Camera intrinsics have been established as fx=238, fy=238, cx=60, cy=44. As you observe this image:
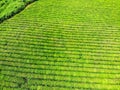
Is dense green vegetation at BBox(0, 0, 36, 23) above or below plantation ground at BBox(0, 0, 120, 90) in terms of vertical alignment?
above

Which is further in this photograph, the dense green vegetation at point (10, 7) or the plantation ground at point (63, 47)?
the dense green vegetation at point (10, 7)

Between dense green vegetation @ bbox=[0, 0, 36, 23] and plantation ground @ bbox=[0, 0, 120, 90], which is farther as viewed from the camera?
dense green vegetation @ bbox=[0, 0, 36, 23]

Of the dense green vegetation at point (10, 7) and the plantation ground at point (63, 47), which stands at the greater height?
the dense green vegetation at point (10, 7)

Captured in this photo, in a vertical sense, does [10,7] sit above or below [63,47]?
above

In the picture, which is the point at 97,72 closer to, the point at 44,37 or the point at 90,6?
the point at 44,37
